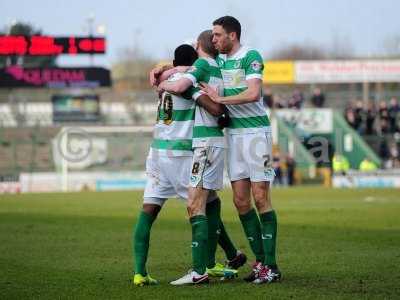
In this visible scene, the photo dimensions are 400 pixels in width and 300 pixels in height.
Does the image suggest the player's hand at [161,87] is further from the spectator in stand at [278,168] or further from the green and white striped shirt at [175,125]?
the spectator in stand at [278,168]

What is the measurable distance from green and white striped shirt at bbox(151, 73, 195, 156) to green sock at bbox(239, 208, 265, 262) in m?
0.96

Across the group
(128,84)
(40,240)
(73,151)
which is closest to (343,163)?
(73,151)

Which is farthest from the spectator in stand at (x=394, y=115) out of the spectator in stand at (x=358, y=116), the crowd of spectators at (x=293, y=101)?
the crowd of spectators at (x=293, y=101)

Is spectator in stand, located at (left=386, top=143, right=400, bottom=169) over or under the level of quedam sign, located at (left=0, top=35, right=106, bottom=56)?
under

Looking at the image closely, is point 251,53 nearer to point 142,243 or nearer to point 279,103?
point 142,243

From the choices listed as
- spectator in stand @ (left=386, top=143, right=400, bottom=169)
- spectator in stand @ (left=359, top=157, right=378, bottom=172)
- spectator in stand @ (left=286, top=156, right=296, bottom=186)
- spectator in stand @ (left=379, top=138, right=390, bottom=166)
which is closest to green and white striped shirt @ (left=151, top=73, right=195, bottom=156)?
spectator in stand @ (left=286, top=156, right=296, bottom=186)

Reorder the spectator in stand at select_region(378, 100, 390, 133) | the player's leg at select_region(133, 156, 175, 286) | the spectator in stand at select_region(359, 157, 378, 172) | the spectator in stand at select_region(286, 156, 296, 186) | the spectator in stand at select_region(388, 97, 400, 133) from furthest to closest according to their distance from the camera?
the spectator in stand at select_region(388, 97, 400, 133) → the spectator in stand at select_region(378, 100, 390, 133) → the spectator in stand at select_region(359, 157, 378, 172) → the spectator in stand at select_region(286, 156, 296, 186) → the player's leg at select_region(133, 156, 175, 286)

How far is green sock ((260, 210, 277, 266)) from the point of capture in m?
9.47

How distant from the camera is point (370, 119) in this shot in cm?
4344

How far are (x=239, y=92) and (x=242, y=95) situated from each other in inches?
11.9

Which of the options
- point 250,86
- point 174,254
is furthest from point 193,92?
point 174,254

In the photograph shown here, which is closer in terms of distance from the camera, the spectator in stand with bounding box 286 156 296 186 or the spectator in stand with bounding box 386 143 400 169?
the spectator in stand with bounding box 286 156 296 186

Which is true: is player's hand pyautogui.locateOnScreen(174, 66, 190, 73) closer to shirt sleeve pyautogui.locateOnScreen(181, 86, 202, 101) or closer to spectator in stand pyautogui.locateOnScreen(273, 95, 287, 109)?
shirt sleeve pyautogui.locateOnScreen(181, 86, 202, 101)

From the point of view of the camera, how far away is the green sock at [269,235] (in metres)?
9.47
